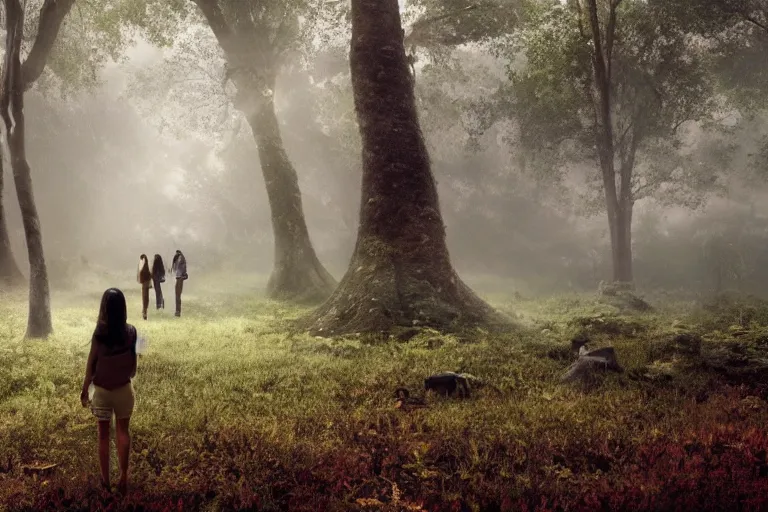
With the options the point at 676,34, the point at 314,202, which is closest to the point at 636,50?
the point at 676,34

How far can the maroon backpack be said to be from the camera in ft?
15.6

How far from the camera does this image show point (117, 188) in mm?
64125

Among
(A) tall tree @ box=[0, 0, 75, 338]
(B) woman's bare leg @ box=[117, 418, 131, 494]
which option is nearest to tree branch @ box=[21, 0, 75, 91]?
(A) tall tree @ box=[0, 0, 75, 338]

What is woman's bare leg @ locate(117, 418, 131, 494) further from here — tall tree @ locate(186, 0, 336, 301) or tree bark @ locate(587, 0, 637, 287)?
tree bark @ locate(587, 0, 637, 287)

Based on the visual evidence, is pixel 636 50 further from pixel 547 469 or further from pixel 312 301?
pixel 547 469

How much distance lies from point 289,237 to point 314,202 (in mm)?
33013

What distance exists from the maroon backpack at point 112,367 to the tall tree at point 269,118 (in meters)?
17.2

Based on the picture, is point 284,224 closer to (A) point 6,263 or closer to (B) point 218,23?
(B) point 218,23

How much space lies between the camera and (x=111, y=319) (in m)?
4.79

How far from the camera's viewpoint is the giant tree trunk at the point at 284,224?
2236 centimetres

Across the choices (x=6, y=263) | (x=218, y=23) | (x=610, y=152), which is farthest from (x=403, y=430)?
(x=6, y=263)

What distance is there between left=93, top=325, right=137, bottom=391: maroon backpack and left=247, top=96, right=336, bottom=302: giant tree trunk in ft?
55.9

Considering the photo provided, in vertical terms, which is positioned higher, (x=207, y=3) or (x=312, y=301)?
(x=207, y=3)

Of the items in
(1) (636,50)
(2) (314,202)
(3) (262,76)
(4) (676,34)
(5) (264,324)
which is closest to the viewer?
(5) (264,324)
